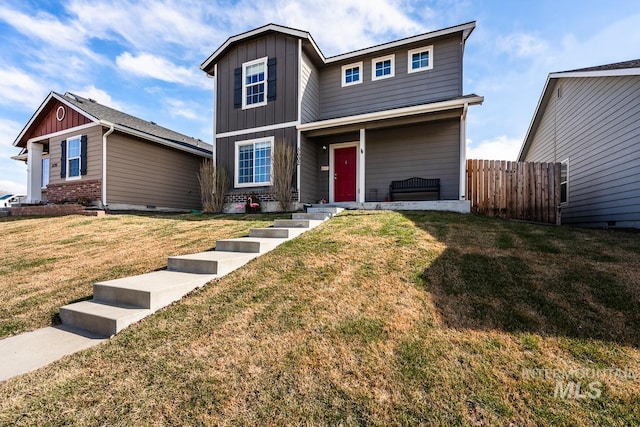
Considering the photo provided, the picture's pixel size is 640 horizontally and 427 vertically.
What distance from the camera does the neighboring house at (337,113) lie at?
930 cm

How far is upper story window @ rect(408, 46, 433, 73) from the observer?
32.0ft

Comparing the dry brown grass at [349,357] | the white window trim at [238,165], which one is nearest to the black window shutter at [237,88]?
the white window trim at [238,165]

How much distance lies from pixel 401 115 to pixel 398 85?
2.11 metres

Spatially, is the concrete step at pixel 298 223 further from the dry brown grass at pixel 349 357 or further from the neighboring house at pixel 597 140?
the neighboring house at pixel 597 140

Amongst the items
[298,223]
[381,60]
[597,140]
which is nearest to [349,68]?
[381,60]

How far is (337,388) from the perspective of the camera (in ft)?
6.27

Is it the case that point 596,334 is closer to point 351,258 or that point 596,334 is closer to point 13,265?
point 351,258

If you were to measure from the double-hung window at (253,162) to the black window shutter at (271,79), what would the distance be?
1.53m

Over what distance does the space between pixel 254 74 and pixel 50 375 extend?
1075cm

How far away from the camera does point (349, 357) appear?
217 cm

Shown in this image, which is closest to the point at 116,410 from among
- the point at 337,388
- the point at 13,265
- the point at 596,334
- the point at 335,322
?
the point at 337,388

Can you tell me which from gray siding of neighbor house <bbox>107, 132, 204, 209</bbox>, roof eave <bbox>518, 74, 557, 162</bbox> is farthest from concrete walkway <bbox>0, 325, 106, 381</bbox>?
roof eave <bbox>518, 74, 557, 162</bbox>

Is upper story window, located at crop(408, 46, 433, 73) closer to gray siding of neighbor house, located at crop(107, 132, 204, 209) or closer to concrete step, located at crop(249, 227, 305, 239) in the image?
concrete step, located at crop(249, 227, 305, 239)

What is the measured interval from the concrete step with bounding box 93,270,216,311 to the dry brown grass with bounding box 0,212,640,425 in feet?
0.57
